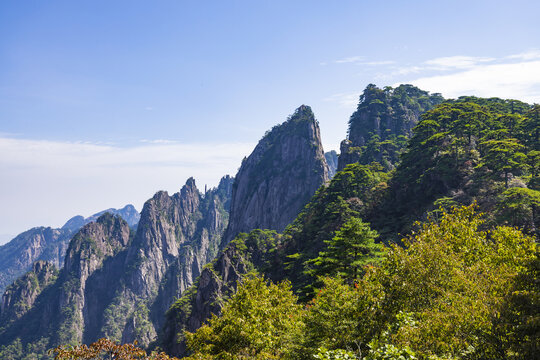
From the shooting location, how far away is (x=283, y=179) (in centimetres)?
16025

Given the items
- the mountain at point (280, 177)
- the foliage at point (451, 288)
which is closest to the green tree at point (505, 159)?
the foliage at point (451, 288)

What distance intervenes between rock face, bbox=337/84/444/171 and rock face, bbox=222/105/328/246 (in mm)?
29775

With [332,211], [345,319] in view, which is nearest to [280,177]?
[332,211]

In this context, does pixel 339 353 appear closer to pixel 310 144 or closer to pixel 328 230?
pixel 328 230

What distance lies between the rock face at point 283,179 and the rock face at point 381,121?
2978 centimetres

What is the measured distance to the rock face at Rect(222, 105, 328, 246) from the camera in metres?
153

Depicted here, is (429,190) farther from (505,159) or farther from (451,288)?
(451,288)

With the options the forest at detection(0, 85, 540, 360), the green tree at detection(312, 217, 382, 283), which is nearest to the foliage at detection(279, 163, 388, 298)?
the forest at detection(0, 85, 540, 360)

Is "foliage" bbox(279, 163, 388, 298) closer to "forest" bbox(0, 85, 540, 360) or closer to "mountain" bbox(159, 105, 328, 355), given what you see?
"forest" bbox(0, 85, 540, 360)

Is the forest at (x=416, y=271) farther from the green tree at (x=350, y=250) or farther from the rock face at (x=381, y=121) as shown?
the rock face at (x=381, y=121)

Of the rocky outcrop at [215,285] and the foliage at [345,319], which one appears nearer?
the foliage at [345,319]

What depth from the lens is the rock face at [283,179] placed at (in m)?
153

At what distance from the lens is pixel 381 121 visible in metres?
121

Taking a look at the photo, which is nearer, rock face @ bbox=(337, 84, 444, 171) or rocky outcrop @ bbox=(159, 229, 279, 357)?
rocky outcrop @ bbox=(159, 229, 279, 357)
